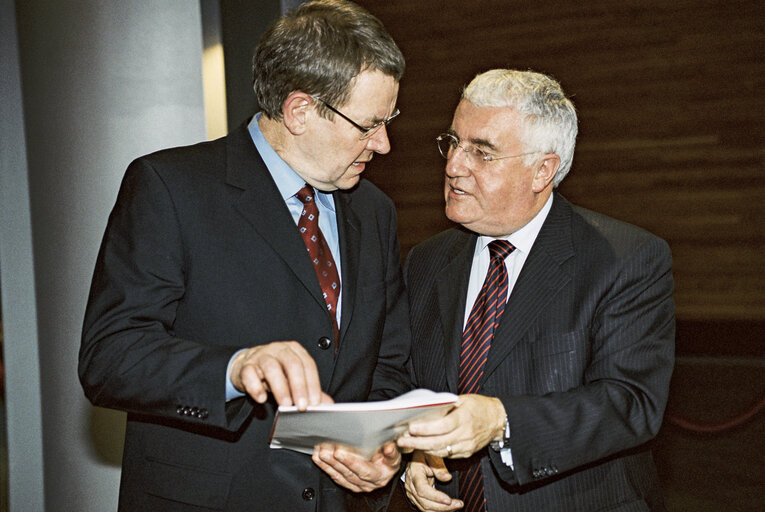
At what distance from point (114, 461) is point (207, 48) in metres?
1.78

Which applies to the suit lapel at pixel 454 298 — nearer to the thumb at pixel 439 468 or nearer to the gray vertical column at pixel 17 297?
the thumb at pixel 439 468

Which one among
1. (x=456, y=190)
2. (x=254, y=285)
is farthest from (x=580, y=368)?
(x=254, y=285)

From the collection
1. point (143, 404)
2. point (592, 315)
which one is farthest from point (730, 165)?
point (143, 404)

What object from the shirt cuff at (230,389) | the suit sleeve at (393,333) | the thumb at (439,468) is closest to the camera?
the shirt cuff at (230,389)

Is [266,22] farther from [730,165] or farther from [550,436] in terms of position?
[730,165]

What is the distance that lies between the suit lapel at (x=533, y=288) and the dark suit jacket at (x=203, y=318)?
0.38 meters

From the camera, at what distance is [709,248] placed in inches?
219

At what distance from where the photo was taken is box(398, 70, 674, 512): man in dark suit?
1.88 metres

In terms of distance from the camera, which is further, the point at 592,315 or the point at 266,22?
the point at 266,22

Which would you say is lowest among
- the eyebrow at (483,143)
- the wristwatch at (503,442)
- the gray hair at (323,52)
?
the wristwatch at (503,442)

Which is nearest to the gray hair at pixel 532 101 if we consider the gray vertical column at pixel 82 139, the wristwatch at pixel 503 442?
the wristwatch at pixel 503 442

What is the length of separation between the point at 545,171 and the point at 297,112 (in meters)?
0.78

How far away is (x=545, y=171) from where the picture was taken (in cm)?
229

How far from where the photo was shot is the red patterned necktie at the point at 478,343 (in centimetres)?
208
